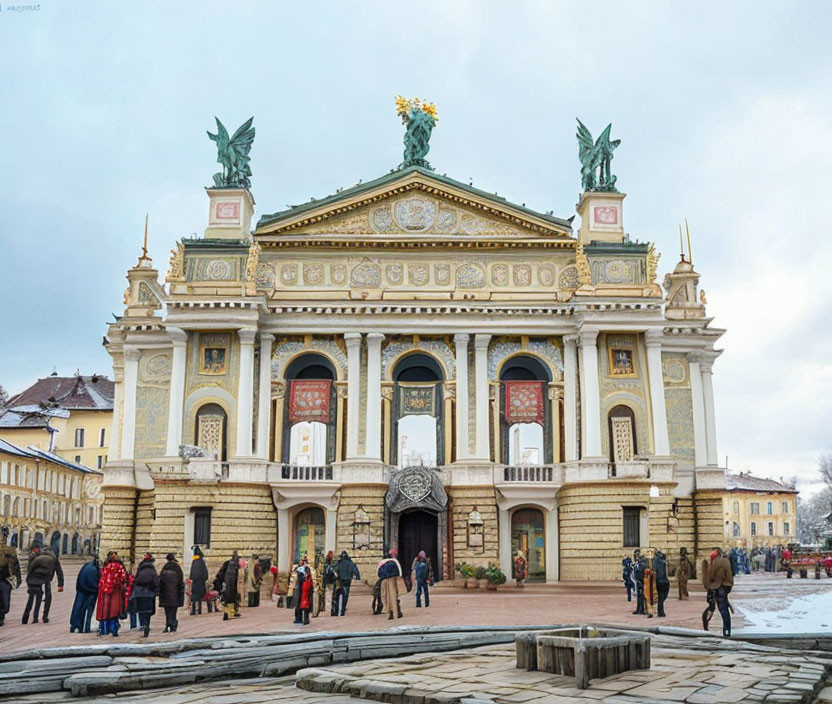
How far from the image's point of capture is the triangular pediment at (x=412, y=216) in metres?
43.9

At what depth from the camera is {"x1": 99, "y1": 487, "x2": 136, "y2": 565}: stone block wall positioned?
43.3 metres

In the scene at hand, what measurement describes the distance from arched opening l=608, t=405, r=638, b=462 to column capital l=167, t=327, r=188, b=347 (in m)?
19.6

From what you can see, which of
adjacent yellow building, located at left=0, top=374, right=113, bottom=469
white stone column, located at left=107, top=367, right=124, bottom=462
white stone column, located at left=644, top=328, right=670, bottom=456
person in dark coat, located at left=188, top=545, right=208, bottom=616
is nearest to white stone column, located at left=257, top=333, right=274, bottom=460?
white stone column, located at left=107, top=367, right=124, bottom=462

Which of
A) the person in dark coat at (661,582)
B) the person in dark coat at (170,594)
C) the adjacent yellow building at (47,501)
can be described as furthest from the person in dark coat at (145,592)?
the adjacent yellow building at (47,501)

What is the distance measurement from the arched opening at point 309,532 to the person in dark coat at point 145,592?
64.2ft

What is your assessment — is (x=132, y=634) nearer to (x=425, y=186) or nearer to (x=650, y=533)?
(x=650, y=533)

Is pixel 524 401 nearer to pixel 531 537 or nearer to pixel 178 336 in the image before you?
pixel 531 537

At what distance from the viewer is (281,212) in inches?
1750

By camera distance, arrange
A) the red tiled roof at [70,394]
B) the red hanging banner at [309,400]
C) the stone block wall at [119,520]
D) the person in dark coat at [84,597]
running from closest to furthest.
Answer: the person in dark coat at [84,597]
the stone block wall at [119,520]
the red hanging banner at [309,400]
the red tiled roof at [70,394]

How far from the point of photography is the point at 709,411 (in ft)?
151

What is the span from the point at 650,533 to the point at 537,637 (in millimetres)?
27249

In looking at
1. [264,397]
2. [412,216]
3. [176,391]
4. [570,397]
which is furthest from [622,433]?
[176,391]

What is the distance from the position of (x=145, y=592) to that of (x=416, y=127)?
30.8 m

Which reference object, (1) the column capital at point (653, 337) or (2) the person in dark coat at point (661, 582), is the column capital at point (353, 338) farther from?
(2) the person in dark coat at point (661, 582)
